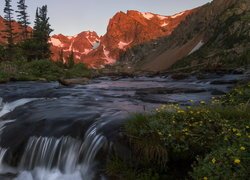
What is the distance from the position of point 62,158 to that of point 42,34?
59125 millimetres

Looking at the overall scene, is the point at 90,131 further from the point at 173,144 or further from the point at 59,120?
the point at 173,144

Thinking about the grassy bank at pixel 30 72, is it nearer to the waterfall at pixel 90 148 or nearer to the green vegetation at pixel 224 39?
the waterfall at pixel 90 148

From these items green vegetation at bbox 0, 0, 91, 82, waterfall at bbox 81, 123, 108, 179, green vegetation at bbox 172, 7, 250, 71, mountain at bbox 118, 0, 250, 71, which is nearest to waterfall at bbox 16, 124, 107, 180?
waterfall at bbox 81, 123, 108, 179

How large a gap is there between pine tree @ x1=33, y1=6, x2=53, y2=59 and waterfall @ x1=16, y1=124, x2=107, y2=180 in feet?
182

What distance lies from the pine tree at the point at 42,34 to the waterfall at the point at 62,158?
182 ft

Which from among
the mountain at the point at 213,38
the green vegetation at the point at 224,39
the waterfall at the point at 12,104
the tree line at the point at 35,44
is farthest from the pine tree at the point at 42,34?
the green vegetation at the point at 224,39

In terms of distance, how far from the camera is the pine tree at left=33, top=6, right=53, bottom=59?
209 feet

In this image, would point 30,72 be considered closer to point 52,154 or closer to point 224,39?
point 52,154

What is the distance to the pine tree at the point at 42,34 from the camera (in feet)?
209

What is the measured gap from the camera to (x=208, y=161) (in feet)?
19.6

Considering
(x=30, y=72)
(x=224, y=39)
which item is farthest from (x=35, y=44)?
(x=224, y=39)

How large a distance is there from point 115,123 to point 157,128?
2246 millimetres

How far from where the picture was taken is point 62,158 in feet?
27.9

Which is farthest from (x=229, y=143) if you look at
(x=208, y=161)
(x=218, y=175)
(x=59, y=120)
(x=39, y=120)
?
(x=39, y=120)
